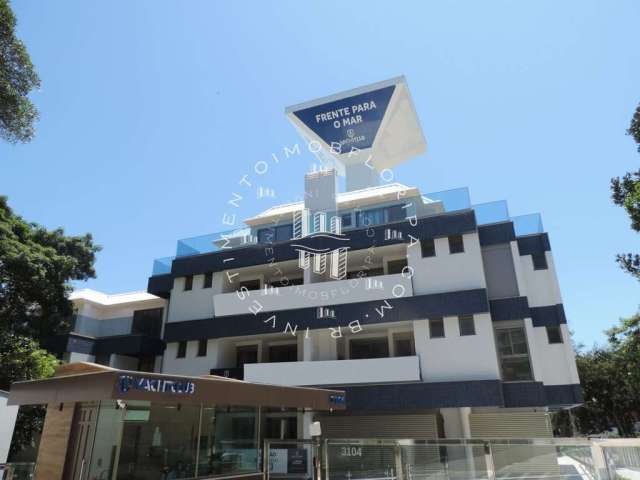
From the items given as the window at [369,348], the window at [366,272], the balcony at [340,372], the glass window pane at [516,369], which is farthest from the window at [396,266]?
the glass window pane at [516,369]

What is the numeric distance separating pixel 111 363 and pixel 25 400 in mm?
14752

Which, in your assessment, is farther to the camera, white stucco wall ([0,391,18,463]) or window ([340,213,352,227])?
window ([340,213,352,227])

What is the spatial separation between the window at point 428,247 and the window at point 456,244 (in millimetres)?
733

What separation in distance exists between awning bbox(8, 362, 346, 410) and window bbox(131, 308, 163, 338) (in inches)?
582

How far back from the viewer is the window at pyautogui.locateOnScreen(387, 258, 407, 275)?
22.2 metres

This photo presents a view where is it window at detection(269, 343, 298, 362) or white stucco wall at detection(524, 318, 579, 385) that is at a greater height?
window at detection(269, 343, 298, 362)

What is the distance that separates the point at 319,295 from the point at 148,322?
12.0 m

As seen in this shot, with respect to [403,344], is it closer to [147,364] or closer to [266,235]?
[266,235]

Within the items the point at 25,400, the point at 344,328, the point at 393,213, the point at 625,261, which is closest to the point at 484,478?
the point at 625,261

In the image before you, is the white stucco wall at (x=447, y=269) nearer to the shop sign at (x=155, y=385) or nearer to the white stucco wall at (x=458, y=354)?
the white stucco wall at (x=458, y=354)

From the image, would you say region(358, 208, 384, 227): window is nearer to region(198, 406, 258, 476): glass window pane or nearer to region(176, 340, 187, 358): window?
region(176, 340, 187, 358): window

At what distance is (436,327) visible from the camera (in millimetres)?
19234

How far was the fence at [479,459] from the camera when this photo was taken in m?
7.90

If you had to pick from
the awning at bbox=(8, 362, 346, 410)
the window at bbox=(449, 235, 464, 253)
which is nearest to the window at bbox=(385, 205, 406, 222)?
the window at bbox=(449, 235, 464, 253)
